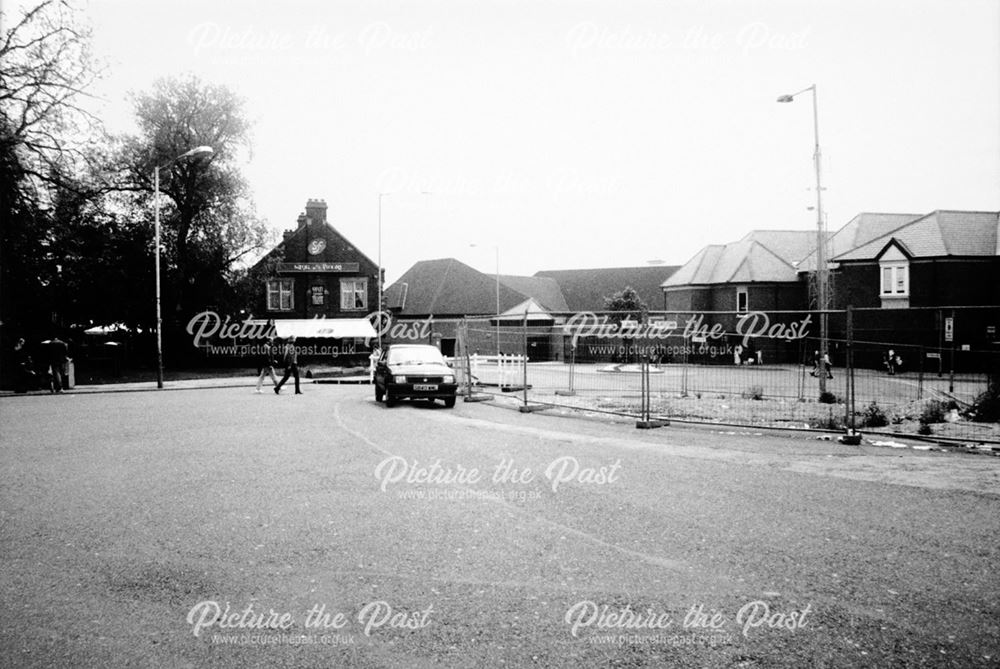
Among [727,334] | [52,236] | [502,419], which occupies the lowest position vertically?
[502,419]

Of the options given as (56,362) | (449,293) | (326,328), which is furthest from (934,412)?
(449,293)

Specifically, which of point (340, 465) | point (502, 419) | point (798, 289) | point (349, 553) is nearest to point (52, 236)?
point (502, 419)

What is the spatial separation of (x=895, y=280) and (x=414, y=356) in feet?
123

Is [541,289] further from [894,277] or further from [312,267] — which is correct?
[894,277]

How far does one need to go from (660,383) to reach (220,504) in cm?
1228

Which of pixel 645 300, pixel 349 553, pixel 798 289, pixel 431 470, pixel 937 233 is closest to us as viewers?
pixel 349 553

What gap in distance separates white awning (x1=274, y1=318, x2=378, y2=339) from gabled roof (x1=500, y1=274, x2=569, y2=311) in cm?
3136

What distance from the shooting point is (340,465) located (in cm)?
944

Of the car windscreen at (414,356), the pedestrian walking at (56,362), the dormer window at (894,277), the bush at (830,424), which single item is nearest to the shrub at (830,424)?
the bush at (830,424)

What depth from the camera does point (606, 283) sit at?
91250 mm

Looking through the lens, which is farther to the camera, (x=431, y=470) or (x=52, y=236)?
(x=52, y=236)

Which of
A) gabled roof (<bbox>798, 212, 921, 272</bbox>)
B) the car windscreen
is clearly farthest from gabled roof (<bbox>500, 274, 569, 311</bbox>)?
the car windscreen

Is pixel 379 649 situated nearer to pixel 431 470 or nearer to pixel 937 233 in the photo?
pixel 431 470

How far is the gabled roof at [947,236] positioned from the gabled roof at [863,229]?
2.24 metres
